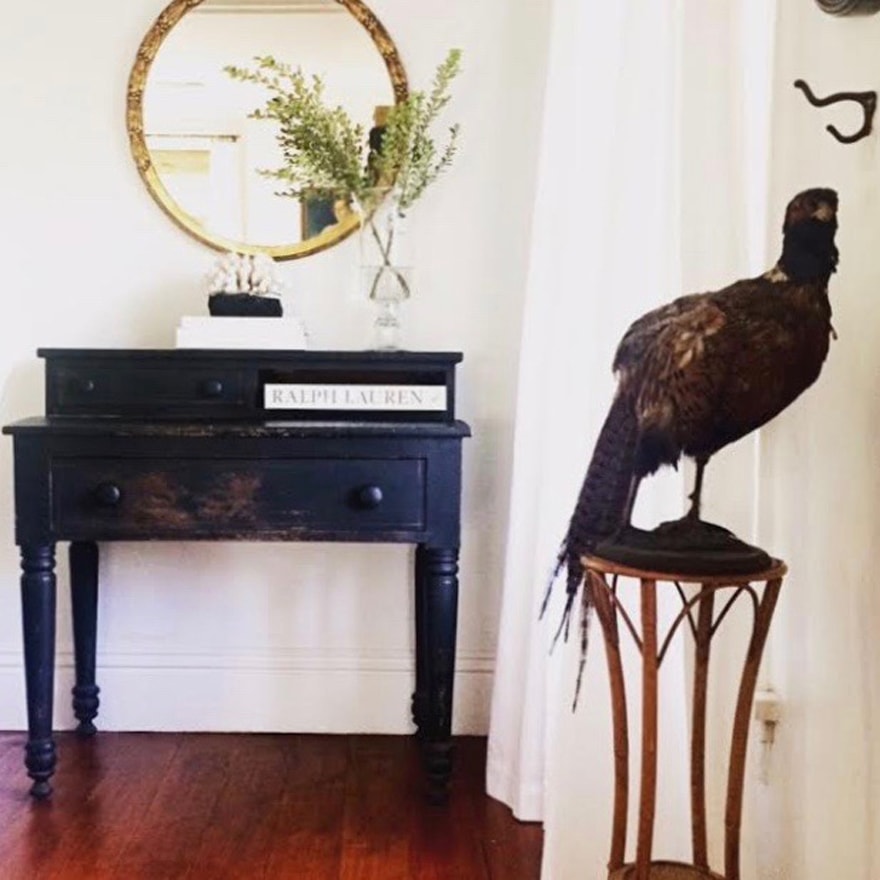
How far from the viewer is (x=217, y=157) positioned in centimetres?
250

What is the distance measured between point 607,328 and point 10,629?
1.77 metres

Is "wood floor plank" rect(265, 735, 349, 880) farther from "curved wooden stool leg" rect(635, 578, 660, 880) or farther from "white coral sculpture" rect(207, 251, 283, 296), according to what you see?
"white coral sculpture" rect(207, 251, 283, 296)

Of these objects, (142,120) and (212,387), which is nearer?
(212,387)

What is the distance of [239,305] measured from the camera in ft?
7.54

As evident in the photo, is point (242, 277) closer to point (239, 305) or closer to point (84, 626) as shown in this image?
point (239, 305)

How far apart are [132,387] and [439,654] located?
2.94 ft

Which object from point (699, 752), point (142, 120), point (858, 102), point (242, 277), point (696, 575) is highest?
point (142, 120)

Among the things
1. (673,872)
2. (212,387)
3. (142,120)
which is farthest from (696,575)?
(142,120)

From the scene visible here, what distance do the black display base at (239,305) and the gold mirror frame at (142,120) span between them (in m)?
0.25

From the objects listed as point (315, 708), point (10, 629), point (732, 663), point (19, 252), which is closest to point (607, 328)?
point (732, 663)

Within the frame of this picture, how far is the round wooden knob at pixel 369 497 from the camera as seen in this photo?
205 cm

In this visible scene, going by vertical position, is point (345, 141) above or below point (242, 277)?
above

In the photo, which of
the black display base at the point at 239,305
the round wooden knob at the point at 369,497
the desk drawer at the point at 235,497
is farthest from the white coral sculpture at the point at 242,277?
the round wooden knob at the point at 369,497

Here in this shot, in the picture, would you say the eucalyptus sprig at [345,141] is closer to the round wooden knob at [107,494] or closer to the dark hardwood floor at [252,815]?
the round wooden knob at [107,494]
